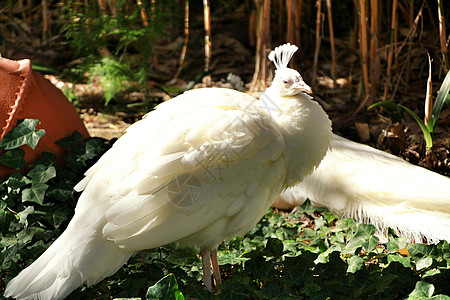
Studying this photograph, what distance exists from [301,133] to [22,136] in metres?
1.37

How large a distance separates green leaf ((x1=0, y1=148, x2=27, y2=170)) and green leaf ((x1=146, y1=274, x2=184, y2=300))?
50.1 inches

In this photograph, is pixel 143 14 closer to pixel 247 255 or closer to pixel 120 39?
pixel 120 39

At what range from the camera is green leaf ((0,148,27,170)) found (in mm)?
2850

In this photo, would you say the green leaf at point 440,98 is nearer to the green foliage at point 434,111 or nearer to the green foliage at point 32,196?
the green foliage at point 434,111

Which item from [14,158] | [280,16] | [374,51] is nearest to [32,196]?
[14,158]

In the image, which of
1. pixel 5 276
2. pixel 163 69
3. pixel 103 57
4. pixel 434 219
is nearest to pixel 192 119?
pixel 5 276

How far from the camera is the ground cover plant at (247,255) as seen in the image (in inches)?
85.7

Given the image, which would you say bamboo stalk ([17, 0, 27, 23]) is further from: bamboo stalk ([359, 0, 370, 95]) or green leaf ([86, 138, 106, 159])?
bamboo stalk ([359, 0, 370, 95])

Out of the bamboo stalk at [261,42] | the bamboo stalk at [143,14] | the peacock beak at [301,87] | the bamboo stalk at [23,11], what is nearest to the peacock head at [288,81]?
the peacock beak at [301,87]

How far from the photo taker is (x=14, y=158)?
2857mm

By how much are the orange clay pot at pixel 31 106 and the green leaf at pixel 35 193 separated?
21 cm

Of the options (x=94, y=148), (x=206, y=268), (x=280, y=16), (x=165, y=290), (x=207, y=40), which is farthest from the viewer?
(x=280, y=16)

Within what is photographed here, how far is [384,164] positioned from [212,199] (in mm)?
1287

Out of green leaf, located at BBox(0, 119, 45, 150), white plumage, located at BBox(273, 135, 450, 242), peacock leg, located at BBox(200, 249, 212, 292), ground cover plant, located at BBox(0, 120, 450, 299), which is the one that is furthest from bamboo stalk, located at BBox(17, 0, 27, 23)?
peacock leg, located at BBox(200, 249, 212, 292)
